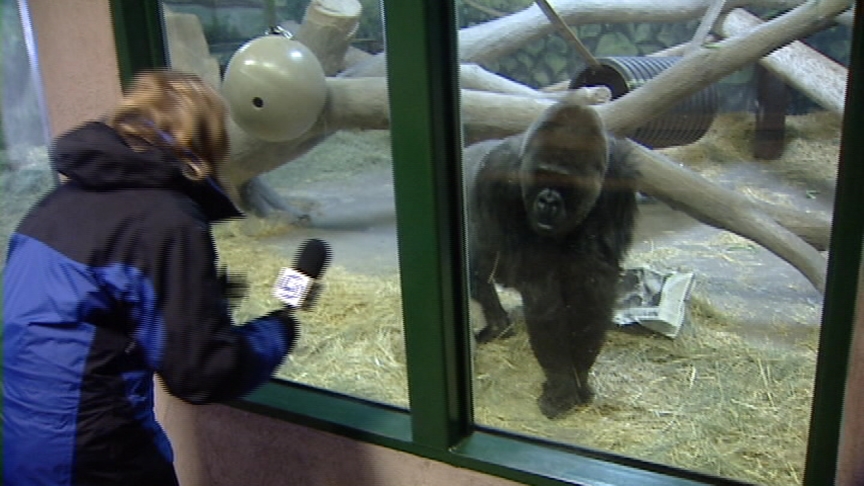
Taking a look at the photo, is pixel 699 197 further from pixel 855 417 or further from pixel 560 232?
pixel 855 417

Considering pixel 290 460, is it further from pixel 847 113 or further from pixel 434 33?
pixel 847 113

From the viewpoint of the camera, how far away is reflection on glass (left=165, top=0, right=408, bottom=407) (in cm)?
216

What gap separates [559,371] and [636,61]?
88cm

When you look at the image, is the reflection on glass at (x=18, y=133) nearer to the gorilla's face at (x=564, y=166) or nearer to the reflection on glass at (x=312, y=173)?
the reflection on glass at (x=312, y=173)

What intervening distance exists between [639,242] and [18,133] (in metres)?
1.95

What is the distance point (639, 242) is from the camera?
2287 millimetres

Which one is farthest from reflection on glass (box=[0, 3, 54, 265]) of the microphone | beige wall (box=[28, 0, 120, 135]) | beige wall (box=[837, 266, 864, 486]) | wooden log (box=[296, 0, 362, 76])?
beige wall (box=[837, 266, 864, 486])

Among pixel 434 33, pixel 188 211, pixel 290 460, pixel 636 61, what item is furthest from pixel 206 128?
pixel 636 61

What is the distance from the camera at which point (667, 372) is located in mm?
2229

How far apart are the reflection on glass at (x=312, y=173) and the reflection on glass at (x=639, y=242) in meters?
0.33

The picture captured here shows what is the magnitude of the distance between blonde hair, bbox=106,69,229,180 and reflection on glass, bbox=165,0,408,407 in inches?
28.9

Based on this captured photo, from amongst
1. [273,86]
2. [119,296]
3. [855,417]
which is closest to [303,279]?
[119,296]

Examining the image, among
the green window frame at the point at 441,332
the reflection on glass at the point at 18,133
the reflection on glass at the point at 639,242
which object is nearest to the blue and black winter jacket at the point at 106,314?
the green window frame at the point at 441,332

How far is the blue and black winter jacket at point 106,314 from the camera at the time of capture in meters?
1.14
